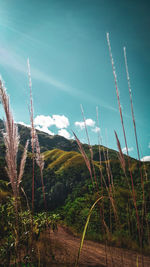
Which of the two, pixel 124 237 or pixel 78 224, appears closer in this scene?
pixel 124 237

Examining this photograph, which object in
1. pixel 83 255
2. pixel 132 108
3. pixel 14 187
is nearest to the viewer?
pixel 14 187

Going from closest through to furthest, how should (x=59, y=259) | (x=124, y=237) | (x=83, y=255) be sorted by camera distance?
(x=59, y=259) → (x=83, y=255) → (x=124, y=237)

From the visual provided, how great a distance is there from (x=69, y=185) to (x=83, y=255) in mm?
8589

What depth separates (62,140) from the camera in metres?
85.0

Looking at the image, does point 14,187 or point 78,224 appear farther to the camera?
point 78,224

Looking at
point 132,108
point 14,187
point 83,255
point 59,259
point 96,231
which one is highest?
point 132,108

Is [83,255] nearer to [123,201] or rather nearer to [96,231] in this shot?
[96,231]

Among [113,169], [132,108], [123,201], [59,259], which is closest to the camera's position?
[132,108]

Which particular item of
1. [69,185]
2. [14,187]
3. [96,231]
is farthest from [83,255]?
[69,185]

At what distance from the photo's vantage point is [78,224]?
5.25 metres

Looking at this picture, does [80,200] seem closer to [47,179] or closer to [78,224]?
[78,224]

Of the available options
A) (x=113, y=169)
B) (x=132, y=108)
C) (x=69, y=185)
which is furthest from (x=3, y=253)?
(x=69, y=185)

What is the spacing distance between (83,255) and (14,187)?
2924 mm

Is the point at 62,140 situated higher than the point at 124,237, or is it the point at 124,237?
the point at 62,140
